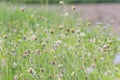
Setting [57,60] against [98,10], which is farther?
[98,10]

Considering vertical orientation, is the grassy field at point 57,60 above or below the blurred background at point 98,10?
above

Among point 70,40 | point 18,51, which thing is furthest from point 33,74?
point 70,40

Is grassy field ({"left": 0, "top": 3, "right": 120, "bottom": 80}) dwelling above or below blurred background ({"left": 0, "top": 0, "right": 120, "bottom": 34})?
above

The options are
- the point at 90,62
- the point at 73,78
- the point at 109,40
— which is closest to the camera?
the point at 73,78

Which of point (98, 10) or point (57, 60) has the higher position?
point (57, 60)

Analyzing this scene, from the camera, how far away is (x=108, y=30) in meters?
3.94

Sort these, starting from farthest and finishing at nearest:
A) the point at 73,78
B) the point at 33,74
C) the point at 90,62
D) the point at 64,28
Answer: the point at 64,28 → the point at 90,62 → the point at 73,78 → the point at 33,74

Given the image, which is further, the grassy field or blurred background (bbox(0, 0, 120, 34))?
blurred background (bbox(0, 0, 120, 34))

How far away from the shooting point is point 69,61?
3.04 metres

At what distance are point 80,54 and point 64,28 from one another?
0.52 meters

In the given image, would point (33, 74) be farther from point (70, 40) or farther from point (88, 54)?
point (70, 40)

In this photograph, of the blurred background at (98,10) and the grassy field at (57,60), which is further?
the blurred background at (98,10)

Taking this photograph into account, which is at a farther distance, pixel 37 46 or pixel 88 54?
pixel 37 46

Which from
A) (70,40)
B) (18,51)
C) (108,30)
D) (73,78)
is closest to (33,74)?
(73,78)
